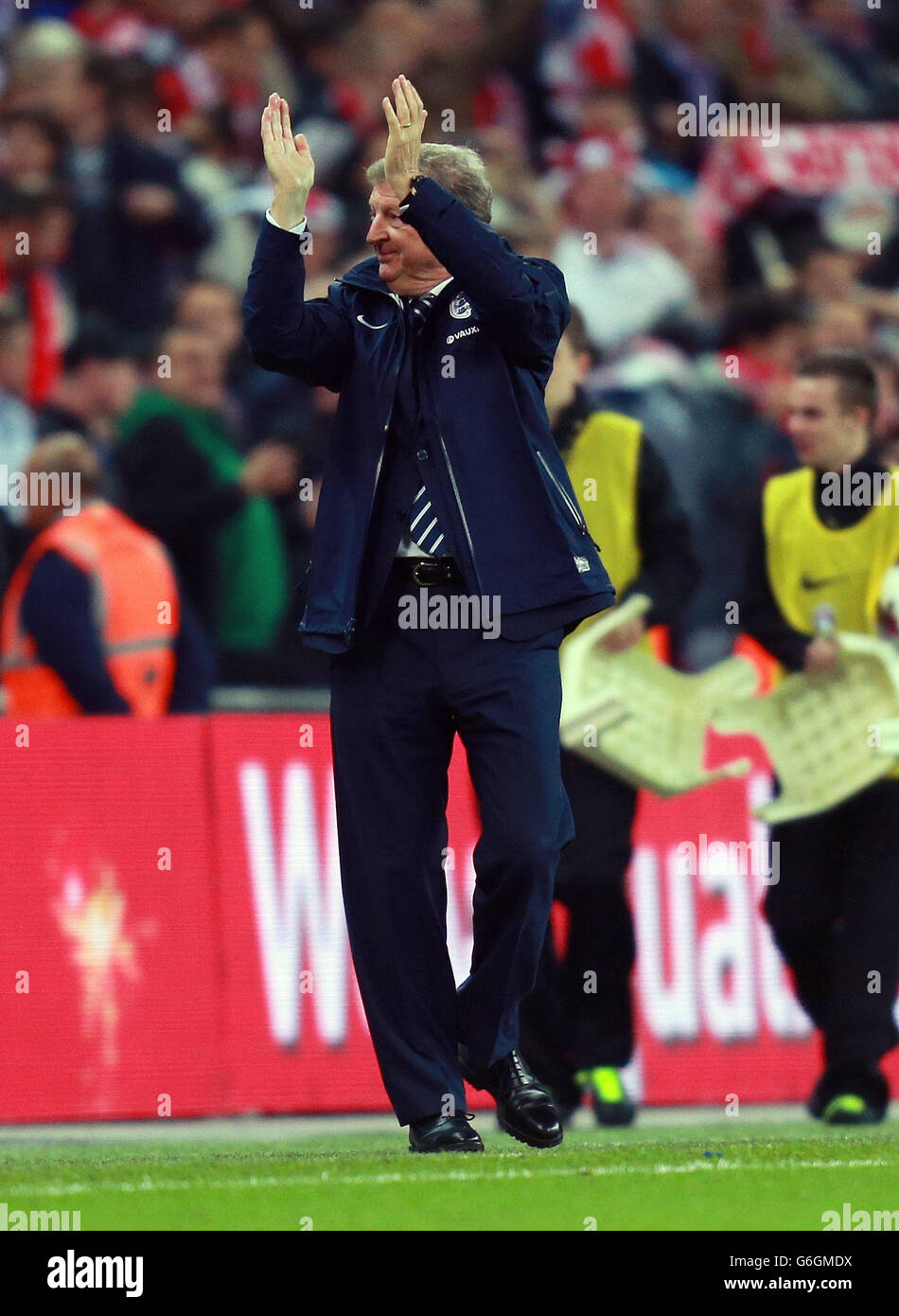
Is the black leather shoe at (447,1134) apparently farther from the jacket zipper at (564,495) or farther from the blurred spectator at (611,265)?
the blurred spectator at (611,265)

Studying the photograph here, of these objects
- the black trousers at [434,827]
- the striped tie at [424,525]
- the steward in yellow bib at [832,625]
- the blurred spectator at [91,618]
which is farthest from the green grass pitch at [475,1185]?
the blurred spectator at [91,618]

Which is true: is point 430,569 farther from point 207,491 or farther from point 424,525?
point 207,491

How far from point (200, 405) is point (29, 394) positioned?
805mm

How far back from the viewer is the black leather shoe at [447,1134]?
19.6 ft

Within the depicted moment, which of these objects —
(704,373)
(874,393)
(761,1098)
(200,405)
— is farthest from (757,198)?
(761,1098)

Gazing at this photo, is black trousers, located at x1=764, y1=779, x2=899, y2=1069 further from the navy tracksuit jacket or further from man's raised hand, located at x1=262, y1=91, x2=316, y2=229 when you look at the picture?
man's raised hand, located at x1=262, y1=91, x2=316, y2=229

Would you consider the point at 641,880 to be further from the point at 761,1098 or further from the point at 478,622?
the point at 478,622

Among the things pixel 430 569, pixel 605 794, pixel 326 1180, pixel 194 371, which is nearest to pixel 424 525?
pixel 430 569

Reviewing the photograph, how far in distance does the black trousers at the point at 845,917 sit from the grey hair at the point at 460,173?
9.88 feet

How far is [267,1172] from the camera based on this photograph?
581 cm

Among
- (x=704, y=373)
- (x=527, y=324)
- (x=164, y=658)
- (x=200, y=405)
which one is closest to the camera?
(x=527, y=324)

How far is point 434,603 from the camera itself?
5887 millimetres

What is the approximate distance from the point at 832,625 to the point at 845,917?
950mm

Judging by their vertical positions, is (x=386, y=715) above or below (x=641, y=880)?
above
